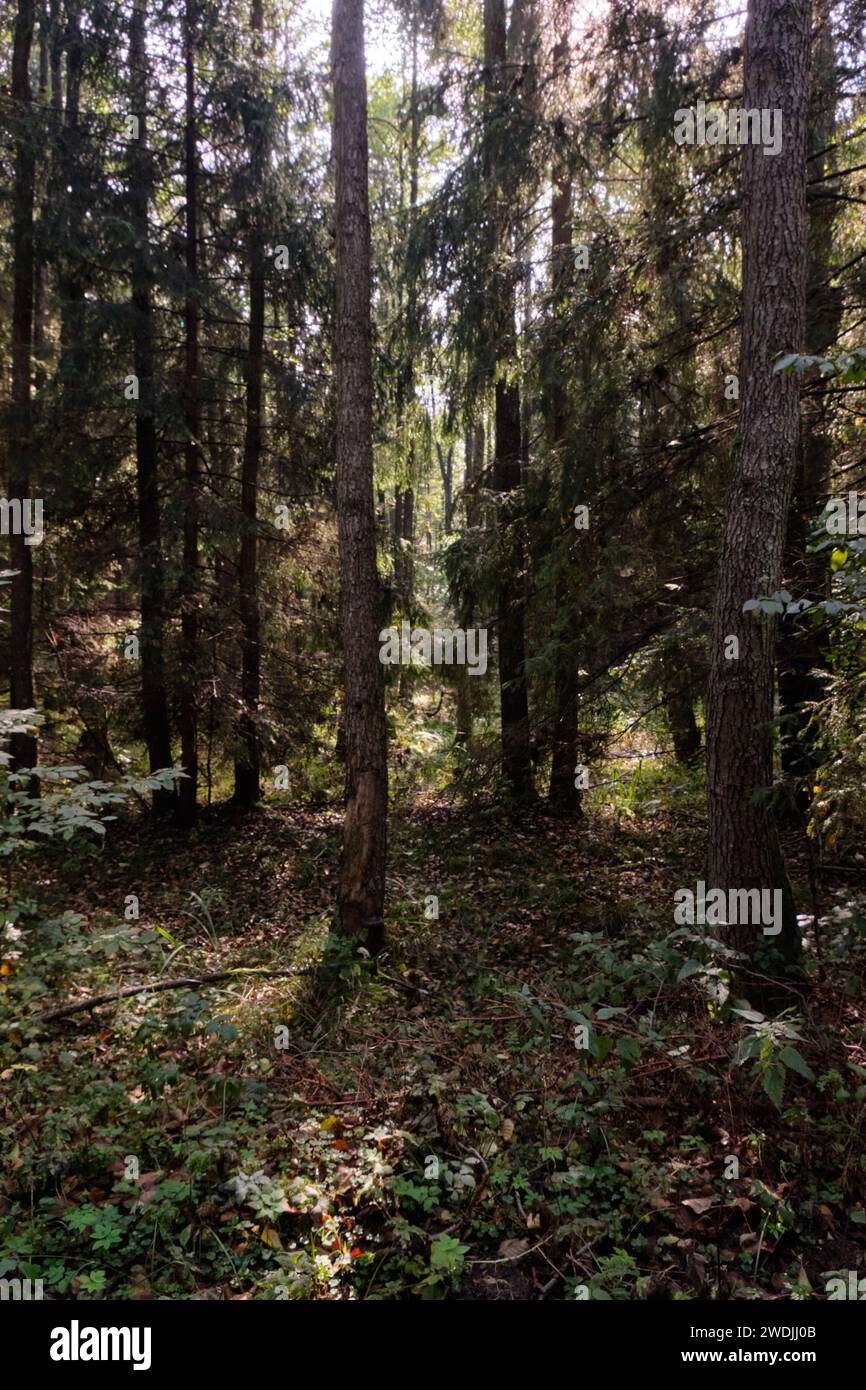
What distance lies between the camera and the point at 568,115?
731 cm

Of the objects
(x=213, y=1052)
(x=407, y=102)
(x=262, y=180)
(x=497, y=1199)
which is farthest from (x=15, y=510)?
(x=497, y=1199)

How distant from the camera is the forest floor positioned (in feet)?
10.5

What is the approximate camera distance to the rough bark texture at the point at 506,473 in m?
8.28

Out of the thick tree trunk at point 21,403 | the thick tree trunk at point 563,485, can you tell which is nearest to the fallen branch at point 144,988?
the thick tree trunk at point 563,485

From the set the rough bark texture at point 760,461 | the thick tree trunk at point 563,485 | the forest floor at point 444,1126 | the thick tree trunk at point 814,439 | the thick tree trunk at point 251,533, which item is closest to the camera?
the forest floor at point 444,1126

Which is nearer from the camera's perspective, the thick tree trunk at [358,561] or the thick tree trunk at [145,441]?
the thick tree trunk at [358,561]

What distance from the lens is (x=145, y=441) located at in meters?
10.2

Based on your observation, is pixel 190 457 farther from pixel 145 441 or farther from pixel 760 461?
pixel 760 461

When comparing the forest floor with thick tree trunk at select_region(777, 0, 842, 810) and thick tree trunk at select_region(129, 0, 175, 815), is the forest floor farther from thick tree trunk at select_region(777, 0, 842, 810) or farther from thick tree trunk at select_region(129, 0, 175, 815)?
thick tree trunk at select_region(129, 0, 175, 815)

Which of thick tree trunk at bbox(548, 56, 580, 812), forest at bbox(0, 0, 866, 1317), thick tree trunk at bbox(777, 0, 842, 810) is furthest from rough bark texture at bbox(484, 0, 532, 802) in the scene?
thick tree trunk at bbox(777, 0, 842, 810)

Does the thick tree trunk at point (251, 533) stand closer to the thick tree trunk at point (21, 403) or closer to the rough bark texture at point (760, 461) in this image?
the thick tree trunk at point (21, 403)

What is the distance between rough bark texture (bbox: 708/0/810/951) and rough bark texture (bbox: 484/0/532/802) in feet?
11.7

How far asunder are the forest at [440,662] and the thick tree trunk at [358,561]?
1.7 inches

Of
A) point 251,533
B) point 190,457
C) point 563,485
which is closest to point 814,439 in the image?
point 563,485
